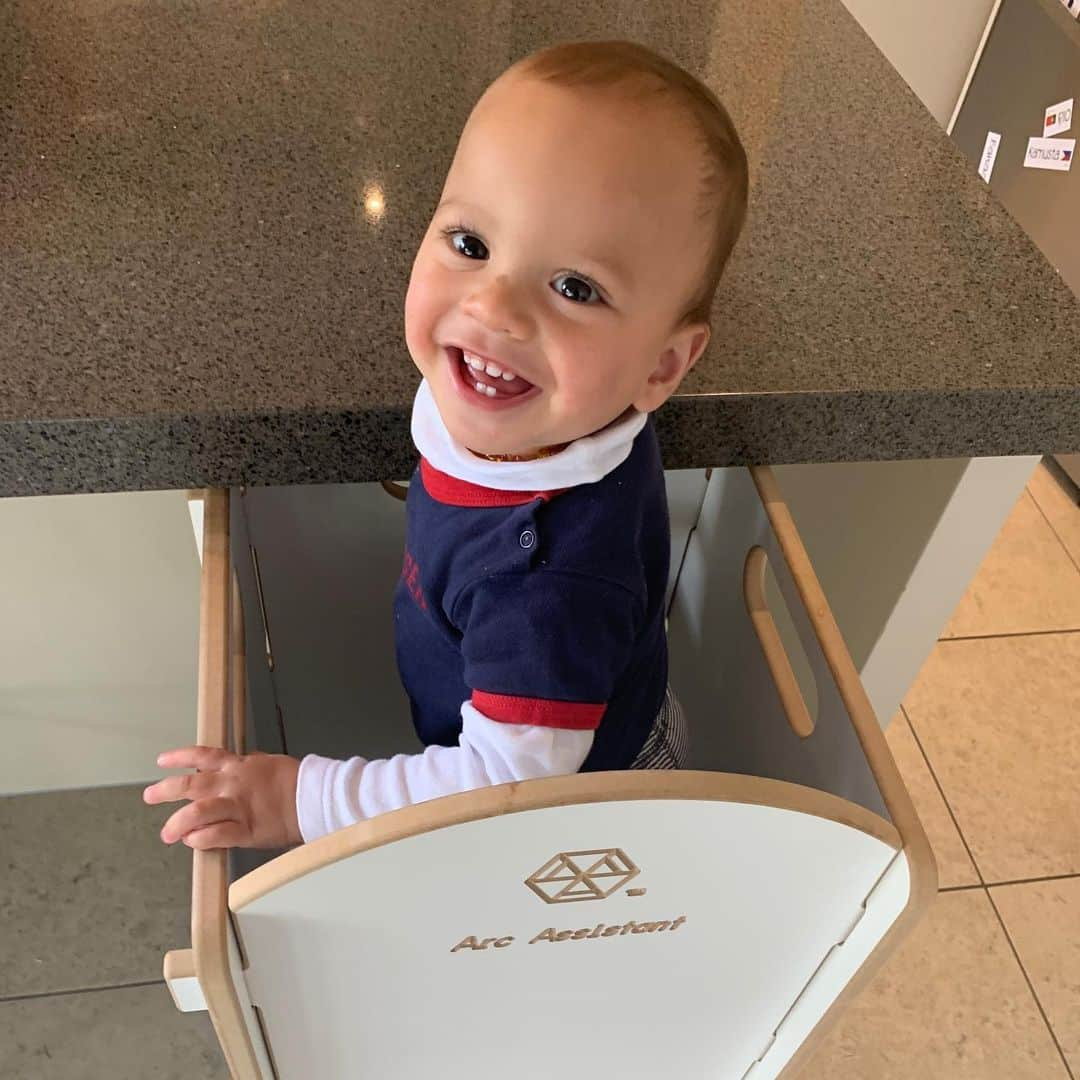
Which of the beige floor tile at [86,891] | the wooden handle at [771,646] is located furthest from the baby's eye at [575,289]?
the beige floor tile at [86,891]

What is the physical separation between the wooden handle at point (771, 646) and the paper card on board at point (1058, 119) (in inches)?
56.3

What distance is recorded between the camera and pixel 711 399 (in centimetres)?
69

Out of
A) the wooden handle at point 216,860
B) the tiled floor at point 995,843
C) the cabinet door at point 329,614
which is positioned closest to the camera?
the wooden handle at point 216,860

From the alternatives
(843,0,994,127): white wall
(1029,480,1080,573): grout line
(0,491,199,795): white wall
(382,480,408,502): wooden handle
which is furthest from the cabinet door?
(843,0,994,127): white wall

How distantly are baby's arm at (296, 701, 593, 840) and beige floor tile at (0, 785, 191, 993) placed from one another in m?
Result: 0.71

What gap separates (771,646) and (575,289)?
376 mm

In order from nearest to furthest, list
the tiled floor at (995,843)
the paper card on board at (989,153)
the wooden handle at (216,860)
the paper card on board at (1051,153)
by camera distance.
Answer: the wooden handle at (216,860), the tiled floor at (995,843), the paper card on board at (1051,153), the paper card on board at (989,153)

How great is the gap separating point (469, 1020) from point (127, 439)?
41cm

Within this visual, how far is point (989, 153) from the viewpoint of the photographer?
2016 millimetres

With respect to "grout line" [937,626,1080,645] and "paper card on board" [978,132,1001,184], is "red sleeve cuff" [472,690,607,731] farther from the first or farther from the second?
"paper card on board" [978,132,1001,184]

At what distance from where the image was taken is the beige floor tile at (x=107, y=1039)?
3.76ft

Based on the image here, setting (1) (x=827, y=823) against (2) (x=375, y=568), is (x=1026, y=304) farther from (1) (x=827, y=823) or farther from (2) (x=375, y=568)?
(2) (x=375, y=568)

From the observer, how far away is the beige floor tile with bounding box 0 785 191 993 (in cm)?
122

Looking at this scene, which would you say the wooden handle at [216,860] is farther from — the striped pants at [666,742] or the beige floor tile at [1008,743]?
the beige floor tile at [1008,743]
